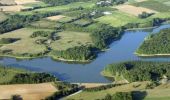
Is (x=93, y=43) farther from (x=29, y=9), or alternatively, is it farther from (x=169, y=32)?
(x=29, y=9)

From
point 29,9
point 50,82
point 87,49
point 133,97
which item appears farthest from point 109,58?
point 29,9

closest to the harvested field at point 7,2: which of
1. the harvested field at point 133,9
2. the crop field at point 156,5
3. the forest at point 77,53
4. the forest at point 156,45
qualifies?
the harvested field at point 133,9

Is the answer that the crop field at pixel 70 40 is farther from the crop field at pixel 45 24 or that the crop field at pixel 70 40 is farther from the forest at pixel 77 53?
the crop field at pixel 45 24

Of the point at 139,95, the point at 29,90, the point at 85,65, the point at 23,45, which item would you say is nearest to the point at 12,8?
the point at 23,45

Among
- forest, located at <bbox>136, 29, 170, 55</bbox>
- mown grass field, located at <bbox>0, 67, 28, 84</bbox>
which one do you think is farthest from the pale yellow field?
forest, located at <bbox>136, 29, 170, 55</bbox>

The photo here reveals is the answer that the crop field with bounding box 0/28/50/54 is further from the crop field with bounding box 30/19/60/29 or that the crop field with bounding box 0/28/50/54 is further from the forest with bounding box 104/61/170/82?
the forest with bounding box 104/61/170/82

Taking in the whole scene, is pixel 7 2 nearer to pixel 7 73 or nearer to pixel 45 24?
pixel 45 24
